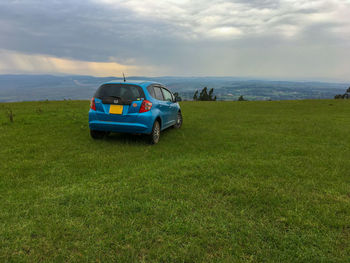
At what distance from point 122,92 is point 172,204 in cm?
447

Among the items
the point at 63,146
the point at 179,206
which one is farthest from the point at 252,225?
the point at 63,146

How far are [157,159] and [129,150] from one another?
120cm

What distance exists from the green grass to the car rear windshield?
1.63 meters

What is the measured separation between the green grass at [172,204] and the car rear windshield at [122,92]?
64.2 inches

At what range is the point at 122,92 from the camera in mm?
7020

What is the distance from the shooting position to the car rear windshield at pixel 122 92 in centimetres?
698

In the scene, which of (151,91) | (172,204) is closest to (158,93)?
(151,91)

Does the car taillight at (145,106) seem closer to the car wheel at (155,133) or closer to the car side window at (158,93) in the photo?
the car wheel at (155,133)

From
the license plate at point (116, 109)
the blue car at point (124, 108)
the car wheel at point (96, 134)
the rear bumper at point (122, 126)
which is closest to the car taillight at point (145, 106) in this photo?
the blue car at point (124, 108)

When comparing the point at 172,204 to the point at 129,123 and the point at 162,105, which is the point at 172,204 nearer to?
the point at 129,123

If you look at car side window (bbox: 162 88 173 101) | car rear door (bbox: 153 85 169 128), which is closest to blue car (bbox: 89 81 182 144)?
car rear door (bbox: 153 85 169 128)

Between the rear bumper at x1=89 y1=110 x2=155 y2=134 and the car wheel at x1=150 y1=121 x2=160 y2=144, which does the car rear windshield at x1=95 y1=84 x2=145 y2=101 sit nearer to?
the rear bumper at x1=89 y1=110 x2=155 y2=134

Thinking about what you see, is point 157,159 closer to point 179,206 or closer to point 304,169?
point 179,206

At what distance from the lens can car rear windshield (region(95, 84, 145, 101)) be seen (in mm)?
6977
